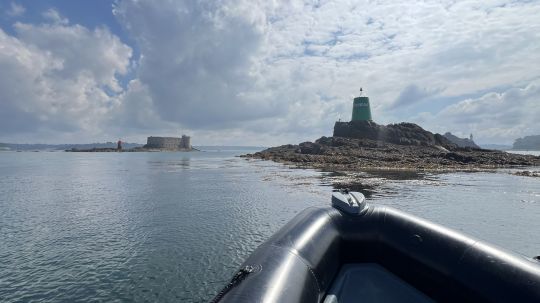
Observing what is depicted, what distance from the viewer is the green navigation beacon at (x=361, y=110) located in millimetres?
83312

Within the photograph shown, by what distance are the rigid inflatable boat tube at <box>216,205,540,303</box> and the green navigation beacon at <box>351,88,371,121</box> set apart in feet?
263

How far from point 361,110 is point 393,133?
39.4ft

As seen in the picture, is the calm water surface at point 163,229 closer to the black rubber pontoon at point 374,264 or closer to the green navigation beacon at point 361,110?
the black rubber pontoon at point 374,264

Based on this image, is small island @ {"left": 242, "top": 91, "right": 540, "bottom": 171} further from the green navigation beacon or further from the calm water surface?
the calm water surface

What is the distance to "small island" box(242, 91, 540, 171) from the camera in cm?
4506

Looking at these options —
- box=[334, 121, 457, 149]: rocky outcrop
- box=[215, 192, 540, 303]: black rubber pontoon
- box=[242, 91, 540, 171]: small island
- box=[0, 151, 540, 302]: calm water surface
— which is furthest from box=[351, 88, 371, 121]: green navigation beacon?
box=[215, 192, 540, 303]: black rubber pontoon

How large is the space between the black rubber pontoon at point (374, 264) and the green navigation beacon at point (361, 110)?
79.9 metres

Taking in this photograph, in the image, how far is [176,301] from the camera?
6707 millimetres

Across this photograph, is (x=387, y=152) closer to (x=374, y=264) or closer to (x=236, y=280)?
(x=374, y=264)

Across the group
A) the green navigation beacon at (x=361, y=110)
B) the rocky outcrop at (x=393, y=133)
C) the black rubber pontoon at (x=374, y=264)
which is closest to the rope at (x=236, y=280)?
the black rubber pontoon at (x=374, y=264)

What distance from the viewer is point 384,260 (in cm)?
653

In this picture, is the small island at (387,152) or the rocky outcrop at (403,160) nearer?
the rocky outcrop at (403,160)

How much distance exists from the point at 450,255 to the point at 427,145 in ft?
234

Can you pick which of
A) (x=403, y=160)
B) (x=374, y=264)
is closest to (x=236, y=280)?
(x=374, y=264)
